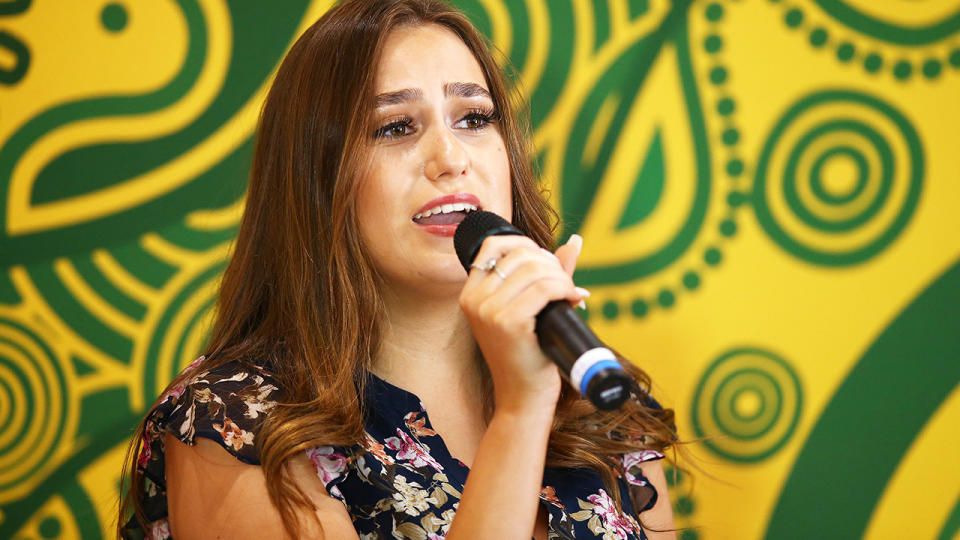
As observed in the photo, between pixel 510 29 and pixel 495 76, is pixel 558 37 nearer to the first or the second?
pixel 510 29

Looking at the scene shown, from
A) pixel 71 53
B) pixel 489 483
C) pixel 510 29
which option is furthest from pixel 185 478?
pixel 510 29

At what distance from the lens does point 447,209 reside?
125 cm

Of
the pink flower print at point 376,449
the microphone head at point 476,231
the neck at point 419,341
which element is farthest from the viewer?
the neck at point 419,341

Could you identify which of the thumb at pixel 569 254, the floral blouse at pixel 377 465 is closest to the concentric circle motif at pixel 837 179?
the floral blouse at pixel 377 465

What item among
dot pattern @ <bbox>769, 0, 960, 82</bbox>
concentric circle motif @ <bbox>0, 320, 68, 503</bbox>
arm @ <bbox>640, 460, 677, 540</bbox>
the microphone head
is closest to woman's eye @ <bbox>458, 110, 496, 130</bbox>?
the microphone head

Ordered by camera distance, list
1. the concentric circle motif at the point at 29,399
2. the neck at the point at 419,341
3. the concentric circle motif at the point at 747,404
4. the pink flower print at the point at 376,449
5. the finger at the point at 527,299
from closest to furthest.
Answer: the finger at the point at 527,299
the pink flower print at the point at 376,449
the neck at the point at 419,341
the concentric circle motif at the point at 29,399
the concentric circle motif at the point at 747,404

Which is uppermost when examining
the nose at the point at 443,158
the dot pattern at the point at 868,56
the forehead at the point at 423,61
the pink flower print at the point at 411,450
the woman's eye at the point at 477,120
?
the dot pattern at the point at 868,56

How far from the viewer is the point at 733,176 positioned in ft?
5.80

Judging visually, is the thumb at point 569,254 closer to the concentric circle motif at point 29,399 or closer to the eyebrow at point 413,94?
the eyebrow at point 413,94

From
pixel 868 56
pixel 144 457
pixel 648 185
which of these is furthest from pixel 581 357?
pixel 868 56

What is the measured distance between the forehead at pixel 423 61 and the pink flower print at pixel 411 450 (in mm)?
464

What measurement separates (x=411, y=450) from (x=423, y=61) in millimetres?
530

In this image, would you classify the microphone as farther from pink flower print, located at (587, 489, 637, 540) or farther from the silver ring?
pink flower print, located at (587, 489, 637, 540)

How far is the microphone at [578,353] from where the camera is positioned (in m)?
0.77
